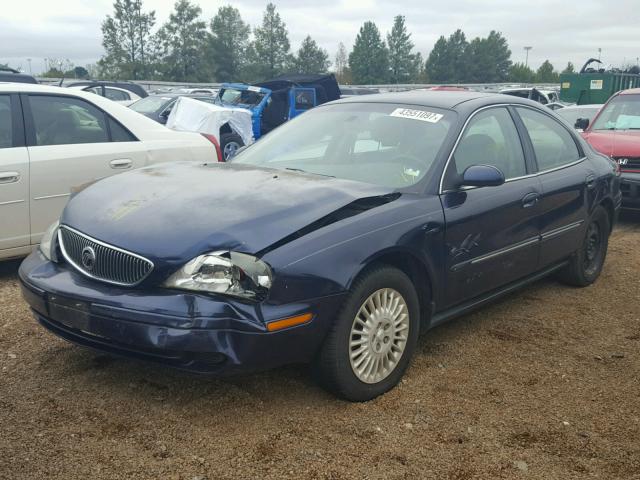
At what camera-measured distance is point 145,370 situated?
142 inches

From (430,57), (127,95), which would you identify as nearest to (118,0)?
(430,57)

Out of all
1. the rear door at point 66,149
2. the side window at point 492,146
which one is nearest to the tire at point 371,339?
the side window at point 492,146

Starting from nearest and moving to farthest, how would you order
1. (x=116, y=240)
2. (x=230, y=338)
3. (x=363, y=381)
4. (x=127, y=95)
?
(x=230, y=338), (x=116, y=240), (x=363, y=381), (x=127, y=95)

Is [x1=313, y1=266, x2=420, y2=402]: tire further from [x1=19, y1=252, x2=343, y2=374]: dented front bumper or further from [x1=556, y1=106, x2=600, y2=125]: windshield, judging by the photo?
[x1=556, y1=106, x2=600, y2=125]: windshield

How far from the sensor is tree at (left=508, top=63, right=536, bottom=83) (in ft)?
296

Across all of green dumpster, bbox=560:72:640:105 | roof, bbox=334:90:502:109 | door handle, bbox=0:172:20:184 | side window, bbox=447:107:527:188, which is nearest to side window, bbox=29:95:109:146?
door handle, bbox=0:172:20:184

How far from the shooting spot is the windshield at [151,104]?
16.1m

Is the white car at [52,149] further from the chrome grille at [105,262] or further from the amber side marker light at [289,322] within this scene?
the amber side marker light at [289,322]

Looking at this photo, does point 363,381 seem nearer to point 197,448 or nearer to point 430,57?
point 197,448

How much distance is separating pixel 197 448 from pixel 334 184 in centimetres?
153

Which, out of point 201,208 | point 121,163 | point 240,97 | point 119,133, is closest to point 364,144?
point 201,208

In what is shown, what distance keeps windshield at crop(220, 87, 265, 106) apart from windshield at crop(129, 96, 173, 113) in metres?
1.35

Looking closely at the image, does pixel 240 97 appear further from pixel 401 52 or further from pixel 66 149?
pixel 401 52

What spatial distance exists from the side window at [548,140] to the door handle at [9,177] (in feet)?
12.2
